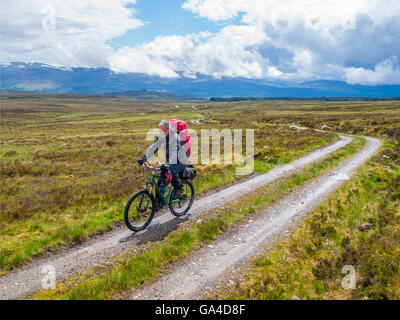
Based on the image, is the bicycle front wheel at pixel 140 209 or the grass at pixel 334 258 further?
the bicycle front wheel at pixel 140 209

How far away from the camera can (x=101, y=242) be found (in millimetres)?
8414

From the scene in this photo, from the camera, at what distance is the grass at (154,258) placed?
19.2 ft

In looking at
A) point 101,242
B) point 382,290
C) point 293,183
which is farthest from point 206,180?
point 382,290

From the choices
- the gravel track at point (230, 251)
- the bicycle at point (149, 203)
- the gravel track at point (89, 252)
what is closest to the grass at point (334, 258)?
the gravel track at point (230, 251)

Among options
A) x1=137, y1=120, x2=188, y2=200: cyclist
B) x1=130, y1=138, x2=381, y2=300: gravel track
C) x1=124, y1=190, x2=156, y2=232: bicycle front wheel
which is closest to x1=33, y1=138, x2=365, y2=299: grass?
x1=130, y1=138, x2=381, y2=300: gravel track

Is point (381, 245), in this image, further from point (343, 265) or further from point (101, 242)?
point (101, 242)

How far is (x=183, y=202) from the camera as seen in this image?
36.2 feet

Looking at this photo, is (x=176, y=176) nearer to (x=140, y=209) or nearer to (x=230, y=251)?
(x=140, y=209)

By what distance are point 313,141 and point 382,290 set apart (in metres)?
28.7

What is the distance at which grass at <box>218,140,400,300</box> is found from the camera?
19.1 feet

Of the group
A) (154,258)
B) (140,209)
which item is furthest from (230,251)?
(140,209)

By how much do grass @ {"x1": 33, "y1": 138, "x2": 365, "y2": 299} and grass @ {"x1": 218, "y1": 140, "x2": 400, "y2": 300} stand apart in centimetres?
198

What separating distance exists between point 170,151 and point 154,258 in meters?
Answer: 3.83

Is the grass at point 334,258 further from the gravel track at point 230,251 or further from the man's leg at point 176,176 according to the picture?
the man's leg at point 176,176
